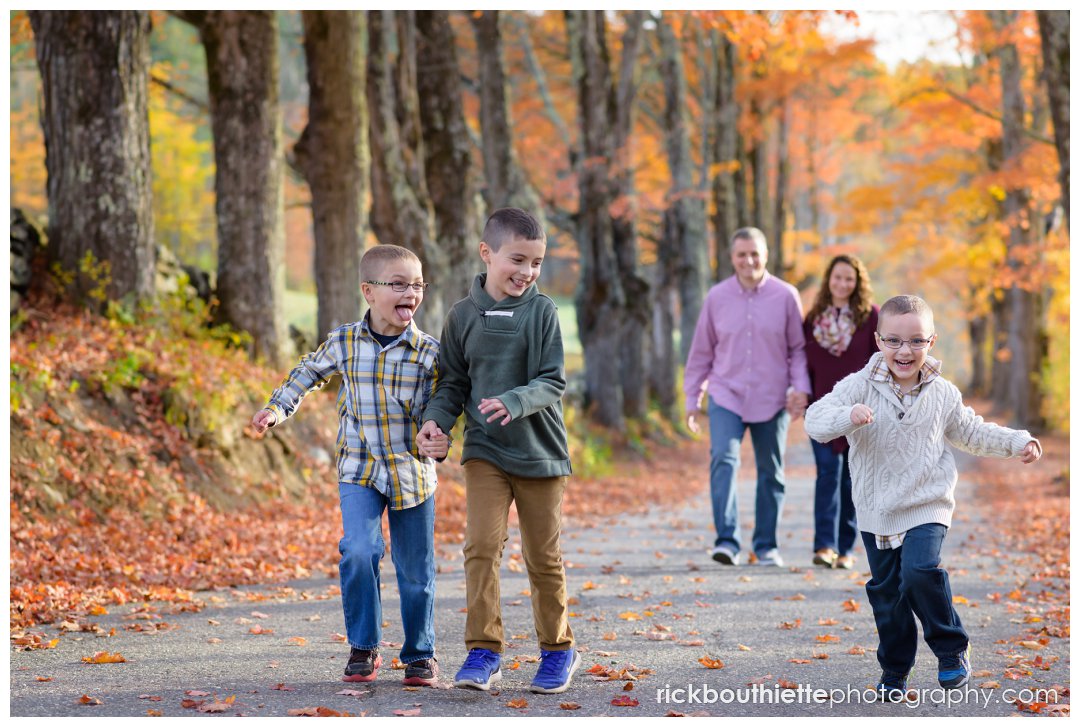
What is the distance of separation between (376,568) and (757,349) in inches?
173

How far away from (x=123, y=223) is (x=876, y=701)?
933 centimetres

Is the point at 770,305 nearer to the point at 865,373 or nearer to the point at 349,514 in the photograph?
the point at 865,373

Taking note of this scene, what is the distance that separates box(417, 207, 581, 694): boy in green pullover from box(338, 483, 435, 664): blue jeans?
0.23 meters

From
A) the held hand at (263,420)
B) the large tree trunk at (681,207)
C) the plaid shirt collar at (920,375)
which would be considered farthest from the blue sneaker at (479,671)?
the large tree trunk at (681,207)

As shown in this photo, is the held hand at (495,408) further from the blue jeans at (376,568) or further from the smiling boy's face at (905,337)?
the smiling boy's face at (905,337)

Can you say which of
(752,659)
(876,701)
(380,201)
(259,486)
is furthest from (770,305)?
(380,201)

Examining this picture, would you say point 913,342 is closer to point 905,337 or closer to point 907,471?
point 905,337

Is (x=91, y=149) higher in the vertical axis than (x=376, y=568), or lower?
higher

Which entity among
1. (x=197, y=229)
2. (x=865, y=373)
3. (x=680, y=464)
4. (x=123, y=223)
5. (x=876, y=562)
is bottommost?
(x=680, y=464)

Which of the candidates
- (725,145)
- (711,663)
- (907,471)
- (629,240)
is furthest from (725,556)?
(725,145)

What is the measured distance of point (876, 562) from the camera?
203 inches

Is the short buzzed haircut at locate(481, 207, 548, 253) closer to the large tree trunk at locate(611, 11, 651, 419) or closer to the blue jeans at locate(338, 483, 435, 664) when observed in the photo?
the blue jeans at locate(338, 483, 435, 664)

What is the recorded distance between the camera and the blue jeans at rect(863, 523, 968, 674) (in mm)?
4980

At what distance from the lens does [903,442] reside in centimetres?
509
